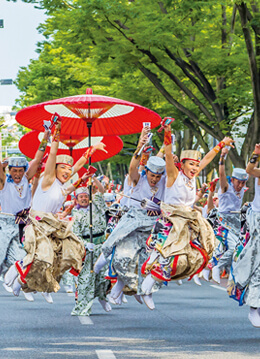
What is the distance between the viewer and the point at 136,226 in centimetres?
1048

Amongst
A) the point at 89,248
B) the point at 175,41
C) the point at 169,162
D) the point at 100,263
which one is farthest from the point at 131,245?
the point at 175,41

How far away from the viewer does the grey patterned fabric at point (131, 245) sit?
409 inches

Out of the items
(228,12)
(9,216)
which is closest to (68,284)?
(9,216)

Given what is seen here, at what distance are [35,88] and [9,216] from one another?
27.2 m

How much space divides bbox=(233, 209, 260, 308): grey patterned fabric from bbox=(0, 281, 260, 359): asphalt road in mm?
504

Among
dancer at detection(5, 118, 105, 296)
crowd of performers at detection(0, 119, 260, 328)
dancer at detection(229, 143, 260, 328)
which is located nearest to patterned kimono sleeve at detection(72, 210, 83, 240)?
crowd of performers at detection(0, 119, 260, 328)

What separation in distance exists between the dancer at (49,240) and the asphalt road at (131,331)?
0.58 m

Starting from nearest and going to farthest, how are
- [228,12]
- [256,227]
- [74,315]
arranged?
[256,227] < [74,315] < [228,12]

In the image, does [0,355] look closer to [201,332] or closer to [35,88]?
[201,332]

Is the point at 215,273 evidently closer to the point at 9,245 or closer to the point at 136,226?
the point at 136,226

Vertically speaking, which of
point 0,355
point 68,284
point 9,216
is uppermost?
point 9,216

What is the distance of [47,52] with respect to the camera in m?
38.6

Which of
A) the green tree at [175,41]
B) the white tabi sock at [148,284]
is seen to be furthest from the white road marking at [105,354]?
the green tree at [175,41]

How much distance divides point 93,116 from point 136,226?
2130mm
